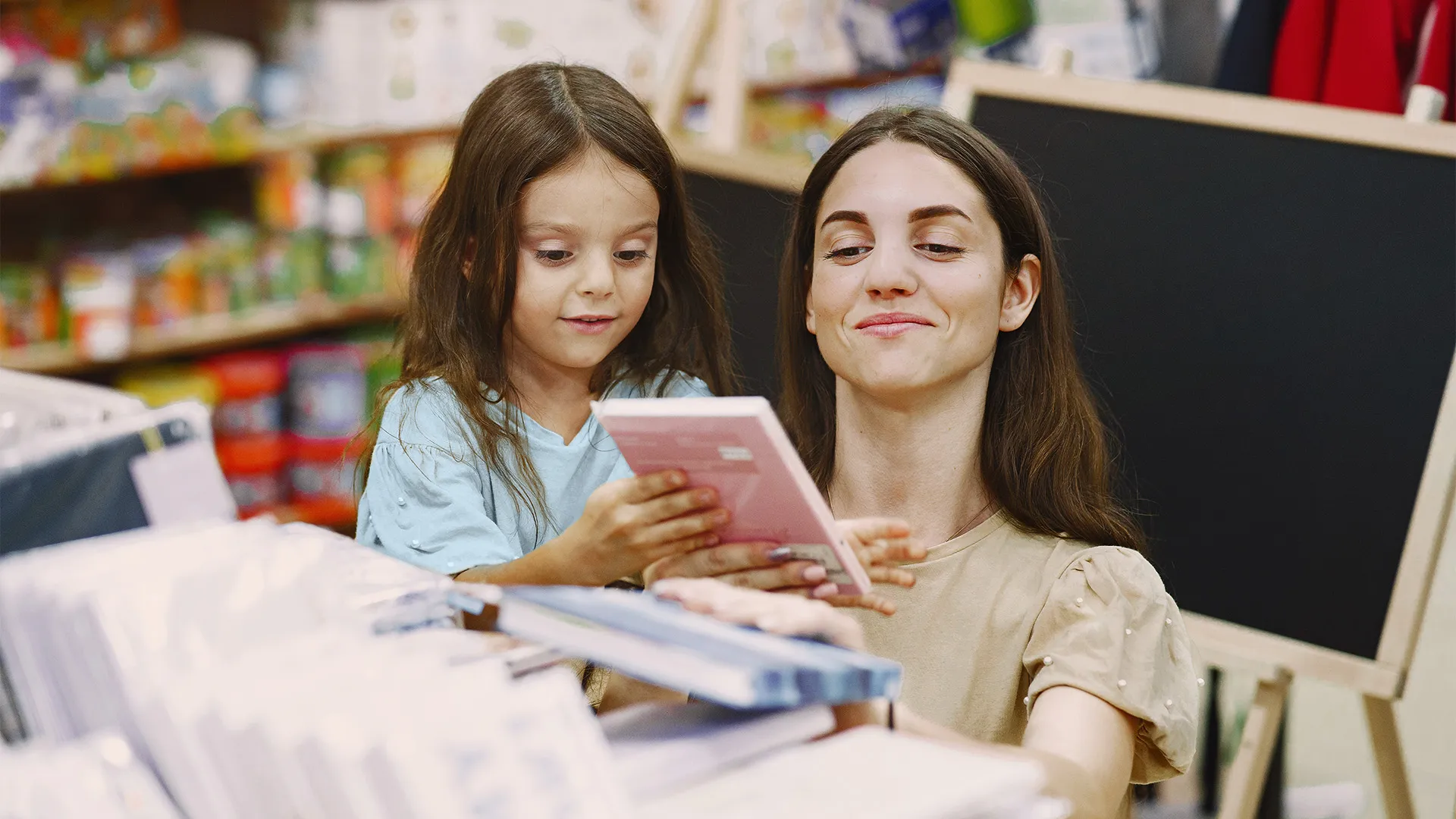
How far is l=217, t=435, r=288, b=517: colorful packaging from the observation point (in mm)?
3779

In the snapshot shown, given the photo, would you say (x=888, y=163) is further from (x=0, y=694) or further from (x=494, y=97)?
(x=0, y=694)

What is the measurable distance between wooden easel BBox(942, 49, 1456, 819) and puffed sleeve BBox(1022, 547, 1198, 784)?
29.0 inches

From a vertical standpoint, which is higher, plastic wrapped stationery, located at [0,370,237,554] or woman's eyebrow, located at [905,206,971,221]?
woman's eyebrow, located at [905,206,971,221]

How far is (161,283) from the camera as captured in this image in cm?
366

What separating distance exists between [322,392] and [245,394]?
0.68 feet

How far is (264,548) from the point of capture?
3.13ft

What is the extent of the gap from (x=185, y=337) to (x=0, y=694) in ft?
9.66

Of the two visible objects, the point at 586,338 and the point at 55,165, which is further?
the point at 55,165

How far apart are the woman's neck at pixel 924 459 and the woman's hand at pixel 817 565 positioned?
32 centimetres

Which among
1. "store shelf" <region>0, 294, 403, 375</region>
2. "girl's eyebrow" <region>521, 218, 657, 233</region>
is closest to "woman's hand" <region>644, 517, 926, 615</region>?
"girl's eyebrow" <region>521, 218, 657, 233</region>

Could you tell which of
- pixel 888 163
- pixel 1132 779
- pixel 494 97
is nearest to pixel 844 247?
pixel 888 163

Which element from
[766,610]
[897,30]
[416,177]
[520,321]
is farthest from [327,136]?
[766,610]

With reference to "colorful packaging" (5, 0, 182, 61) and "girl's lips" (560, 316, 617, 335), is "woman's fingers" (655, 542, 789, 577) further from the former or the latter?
"colorful packaging" (5, 0, 182, 61)

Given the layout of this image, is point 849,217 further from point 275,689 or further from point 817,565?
point 275,689
